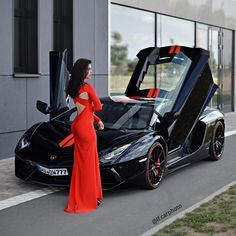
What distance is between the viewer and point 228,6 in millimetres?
19703

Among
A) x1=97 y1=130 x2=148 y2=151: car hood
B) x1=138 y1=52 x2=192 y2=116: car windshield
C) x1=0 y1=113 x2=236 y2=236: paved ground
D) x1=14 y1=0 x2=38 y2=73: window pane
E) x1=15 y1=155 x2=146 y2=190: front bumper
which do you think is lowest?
x1=0 y1=113 x2=236 y2=236: paved ground

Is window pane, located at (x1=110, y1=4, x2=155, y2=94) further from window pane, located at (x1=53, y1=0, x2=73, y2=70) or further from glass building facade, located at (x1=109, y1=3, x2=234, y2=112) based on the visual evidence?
window pane, located at (x1=53, y1=0, x2=73, y2=70)

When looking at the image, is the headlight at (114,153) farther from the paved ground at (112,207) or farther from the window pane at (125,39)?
the window pane at (125,39)

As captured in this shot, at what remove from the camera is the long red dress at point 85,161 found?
19.8ft

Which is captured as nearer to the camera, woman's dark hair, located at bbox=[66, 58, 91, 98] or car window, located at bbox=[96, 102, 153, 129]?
woman's dark hair, located at bbox=[66, 58, 91, 98]

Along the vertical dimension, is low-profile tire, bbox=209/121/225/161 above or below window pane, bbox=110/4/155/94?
below

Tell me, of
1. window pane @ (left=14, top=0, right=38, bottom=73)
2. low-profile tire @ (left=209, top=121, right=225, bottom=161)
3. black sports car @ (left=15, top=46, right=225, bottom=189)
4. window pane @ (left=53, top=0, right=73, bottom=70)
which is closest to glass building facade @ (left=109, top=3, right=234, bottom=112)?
window pane @ (left=53, top=0, right=73, bottom=70)

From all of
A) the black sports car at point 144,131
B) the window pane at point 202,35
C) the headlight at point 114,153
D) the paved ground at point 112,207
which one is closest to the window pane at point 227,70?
the window pane at point 202,35

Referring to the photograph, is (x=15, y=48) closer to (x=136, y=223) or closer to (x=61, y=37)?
(x=61, y=37)

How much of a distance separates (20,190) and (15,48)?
398cm

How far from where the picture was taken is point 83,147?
606 centimetres

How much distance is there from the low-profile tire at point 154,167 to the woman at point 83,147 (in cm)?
95

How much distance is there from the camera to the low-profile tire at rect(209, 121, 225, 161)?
29.9ft

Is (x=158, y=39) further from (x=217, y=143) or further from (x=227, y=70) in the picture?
(x=217, y=143)
